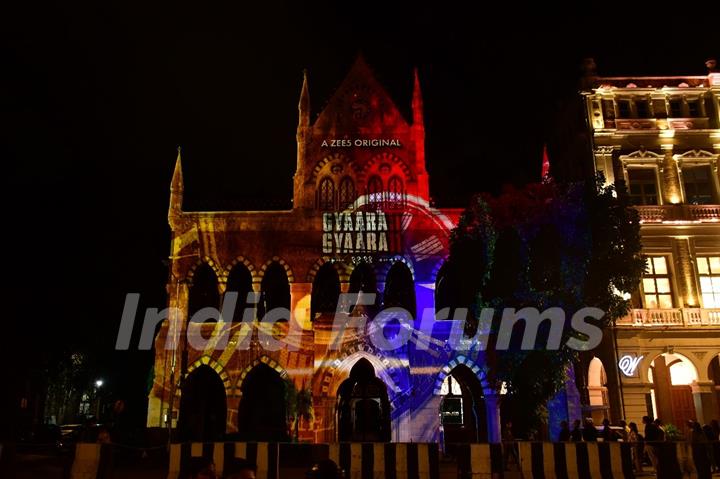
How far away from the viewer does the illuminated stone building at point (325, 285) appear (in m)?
30.0

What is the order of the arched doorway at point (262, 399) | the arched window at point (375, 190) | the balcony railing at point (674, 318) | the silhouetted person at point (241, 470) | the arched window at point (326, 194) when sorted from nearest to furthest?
1. the silhouetted person at point (241, 470)
2. the balcony railing at point (674, 318)
3. the arched doorway at point (262, 399)
4. the arched window at point (375, 190)
5. the arched window at point (326, 194)

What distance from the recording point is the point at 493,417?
29.7 metres

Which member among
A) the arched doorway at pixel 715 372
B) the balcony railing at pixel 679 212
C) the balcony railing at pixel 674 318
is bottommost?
the arched doorway at pixel 715 372

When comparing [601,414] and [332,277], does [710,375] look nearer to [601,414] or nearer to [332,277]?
[601,414]

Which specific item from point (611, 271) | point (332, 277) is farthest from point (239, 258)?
point (611, 271)

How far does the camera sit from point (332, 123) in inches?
1342

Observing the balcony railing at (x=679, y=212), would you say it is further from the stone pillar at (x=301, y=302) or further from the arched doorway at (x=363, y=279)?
the stone pillar at (x=301, y=302)

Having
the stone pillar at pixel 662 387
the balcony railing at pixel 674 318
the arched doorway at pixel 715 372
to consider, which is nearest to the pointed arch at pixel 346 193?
the balcony railing at pixel 674 318

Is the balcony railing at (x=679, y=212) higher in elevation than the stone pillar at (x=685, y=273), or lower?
higher

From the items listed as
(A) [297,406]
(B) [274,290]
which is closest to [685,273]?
(A) [297,406]

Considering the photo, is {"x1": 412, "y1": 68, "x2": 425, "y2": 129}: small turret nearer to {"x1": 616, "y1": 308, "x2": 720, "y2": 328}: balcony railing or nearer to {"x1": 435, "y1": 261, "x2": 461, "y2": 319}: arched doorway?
{"x1": 435, "y1": 261, "x2": 461, "y2": 319}: arched doorway

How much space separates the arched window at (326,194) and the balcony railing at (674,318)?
14.4 meters

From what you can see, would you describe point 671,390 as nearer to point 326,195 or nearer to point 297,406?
point 297,406

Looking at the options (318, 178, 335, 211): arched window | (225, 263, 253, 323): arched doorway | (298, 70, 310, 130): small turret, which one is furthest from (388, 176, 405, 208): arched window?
(225, 263, 253, 323): arched doorway
